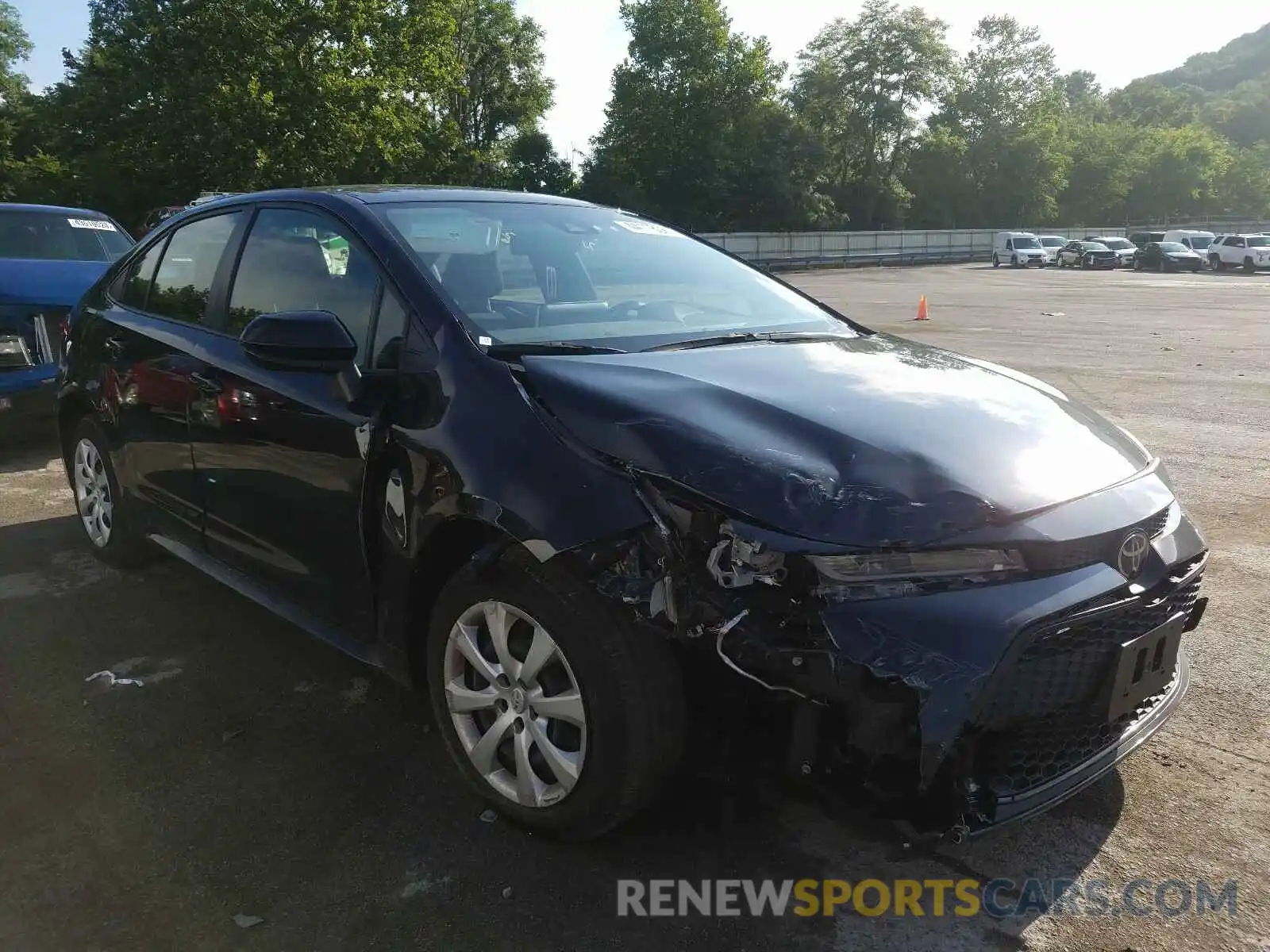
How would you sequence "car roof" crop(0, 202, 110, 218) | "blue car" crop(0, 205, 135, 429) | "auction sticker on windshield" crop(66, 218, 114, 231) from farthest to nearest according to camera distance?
"auction sticker on windshield" crop(66, 218, 114, 231) < "car roof" crop(0, 202, 110, 218) < "blue car" crop(0, 205, 135, 429)

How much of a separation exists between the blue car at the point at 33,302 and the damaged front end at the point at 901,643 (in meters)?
5.33

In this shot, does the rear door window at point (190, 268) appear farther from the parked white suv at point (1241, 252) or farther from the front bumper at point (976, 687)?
the parked white suv at point (1241, 252)

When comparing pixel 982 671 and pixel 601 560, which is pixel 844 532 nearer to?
pixel 982 671

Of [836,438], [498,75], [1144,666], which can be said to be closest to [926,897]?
[1144,666]

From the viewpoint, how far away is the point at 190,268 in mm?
3877

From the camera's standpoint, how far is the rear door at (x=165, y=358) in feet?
12.0

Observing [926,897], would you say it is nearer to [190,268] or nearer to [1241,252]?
[190,268]

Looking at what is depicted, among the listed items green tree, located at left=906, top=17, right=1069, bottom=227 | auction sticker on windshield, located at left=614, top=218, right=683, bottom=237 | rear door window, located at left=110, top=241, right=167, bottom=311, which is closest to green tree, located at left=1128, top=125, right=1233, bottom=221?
green tree, located at left=906, top=17, right=1069, bottom=227

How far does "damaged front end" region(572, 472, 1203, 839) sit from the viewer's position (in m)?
1.98

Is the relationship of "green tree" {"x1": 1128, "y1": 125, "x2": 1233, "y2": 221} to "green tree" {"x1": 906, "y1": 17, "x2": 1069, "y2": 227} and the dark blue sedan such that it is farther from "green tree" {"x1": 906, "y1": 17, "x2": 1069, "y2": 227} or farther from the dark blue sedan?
the dark blue sedan

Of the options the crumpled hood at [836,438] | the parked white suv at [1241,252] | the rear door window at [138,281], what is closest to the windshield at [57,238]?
the rear door window at [138,281]

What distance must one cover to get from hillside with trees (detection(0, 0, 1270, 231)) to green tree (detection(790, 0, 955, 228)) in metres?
0.15

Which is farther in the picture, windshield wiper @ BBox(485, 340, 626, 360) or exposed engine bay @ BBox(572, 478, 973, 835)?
windshield wiper @ BBox(485, 340, 626, 360)

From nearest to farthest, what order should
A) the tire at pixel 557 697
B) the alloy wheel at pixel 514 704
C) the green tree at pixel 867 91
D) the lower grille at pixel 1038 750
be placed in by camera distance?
the lower grille at pixel 1038 750
the tire at pixel 557 697
the alloy wheel at pixel 514 704
the green tree at pixel 867 91
